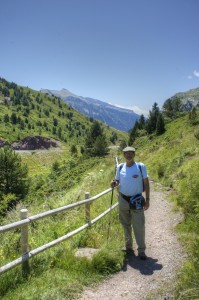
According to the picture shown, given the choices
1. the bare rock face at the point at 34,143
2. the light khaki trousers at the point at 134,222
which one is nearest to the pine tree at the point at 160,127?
the light khaki trousers at the point at 134,222

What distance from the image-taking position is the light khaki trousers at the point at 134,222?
7578 mm

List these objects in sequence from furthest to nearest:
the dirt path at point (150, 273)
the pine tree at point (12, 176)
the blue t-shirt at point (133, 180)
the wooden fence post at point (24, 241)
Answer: the pine tree at point (12, 176)
the blue t-shirt at point (133, 180)
the wooden fence post at point (24, 241)
the dirt path at point (150, 273)

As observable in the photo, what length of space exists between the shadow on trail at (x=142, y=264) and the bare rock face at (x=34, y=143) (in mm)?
164002

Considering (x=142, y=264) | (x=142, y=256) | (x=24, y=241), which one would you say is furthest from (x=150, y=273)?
(x=24, y=241)

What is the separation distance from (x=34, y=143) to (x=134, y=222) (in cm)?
16987

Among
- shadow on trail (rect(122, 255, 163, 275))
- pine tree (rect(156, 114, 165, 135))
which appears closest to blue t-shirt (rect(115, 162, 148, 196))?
shadow on trail (rect(122, 255, 163, 275))

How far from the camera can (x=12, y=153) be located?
43.9 m

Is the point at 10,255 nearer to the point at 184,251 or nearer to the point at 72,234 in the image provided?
the point at 72,234

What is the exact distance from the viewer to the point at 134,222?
764cm

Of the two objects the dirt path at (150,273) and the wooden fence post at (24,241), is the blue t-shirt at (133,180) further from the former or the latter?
the wooden fence post at (24,241)

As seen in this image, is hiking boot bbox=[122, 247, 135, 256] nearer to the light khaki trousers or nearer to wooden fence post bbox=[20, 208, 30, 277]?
the light khaki trousers

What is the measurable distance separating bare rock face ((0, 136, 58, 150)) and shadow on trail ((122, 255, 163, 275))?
164002 millimetres

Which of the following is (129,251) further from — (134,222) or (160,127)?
(160,127)

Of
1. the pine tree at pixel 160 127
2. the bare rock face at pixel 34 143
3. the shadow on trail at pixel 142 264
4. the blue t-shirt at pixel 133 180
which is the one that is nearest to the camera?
the shadow on trail at pixel 142 264
